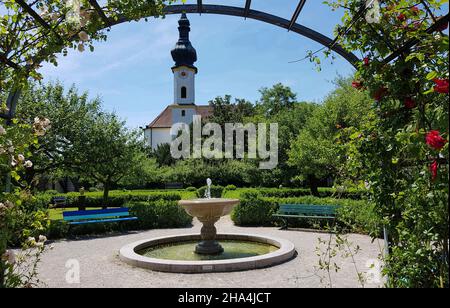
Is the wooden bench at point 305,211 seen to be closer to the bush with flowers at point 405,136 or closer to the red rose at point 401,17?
the bush with flowers at point 405,136

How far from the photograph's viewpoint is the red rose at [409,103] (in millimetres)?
3234

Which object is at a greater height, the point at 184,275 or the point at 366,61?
the point at 366,61

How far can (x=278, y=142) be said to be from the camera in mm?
26984

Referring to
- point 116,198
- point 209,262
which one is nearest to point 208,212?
point 209,262

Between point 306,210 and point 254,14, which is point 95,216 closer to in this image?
point 306,210

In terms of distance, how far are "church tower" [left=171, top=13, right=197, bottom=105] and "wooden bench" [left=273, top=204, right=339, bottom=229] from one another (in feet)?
151

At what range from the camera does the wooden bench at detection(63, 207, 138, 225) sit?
11.6m

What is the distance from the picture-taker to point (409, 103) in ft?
10.7

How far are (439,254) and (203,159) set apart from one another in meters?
30.5

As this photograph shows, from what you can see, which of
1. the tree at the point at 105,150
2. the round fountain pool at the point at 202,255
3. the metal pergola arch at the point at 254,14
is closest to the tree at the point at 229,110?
the tree at the point at 105,150

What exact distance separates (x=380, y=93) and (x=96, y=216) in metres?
10.8

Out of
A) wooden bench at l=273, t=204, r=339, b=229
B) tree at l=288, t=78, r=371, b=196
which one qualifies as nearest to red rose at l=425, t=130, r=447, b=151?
wooden bench at l=273, t=204, r=339, b=229

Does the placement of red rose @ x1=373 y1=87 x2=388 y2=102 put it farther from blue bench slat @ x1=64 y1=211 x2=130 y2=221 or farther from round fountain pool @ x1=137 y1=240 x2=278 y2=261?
blue bench slat @ x1=64 y1=211 x2=130 y2=221
